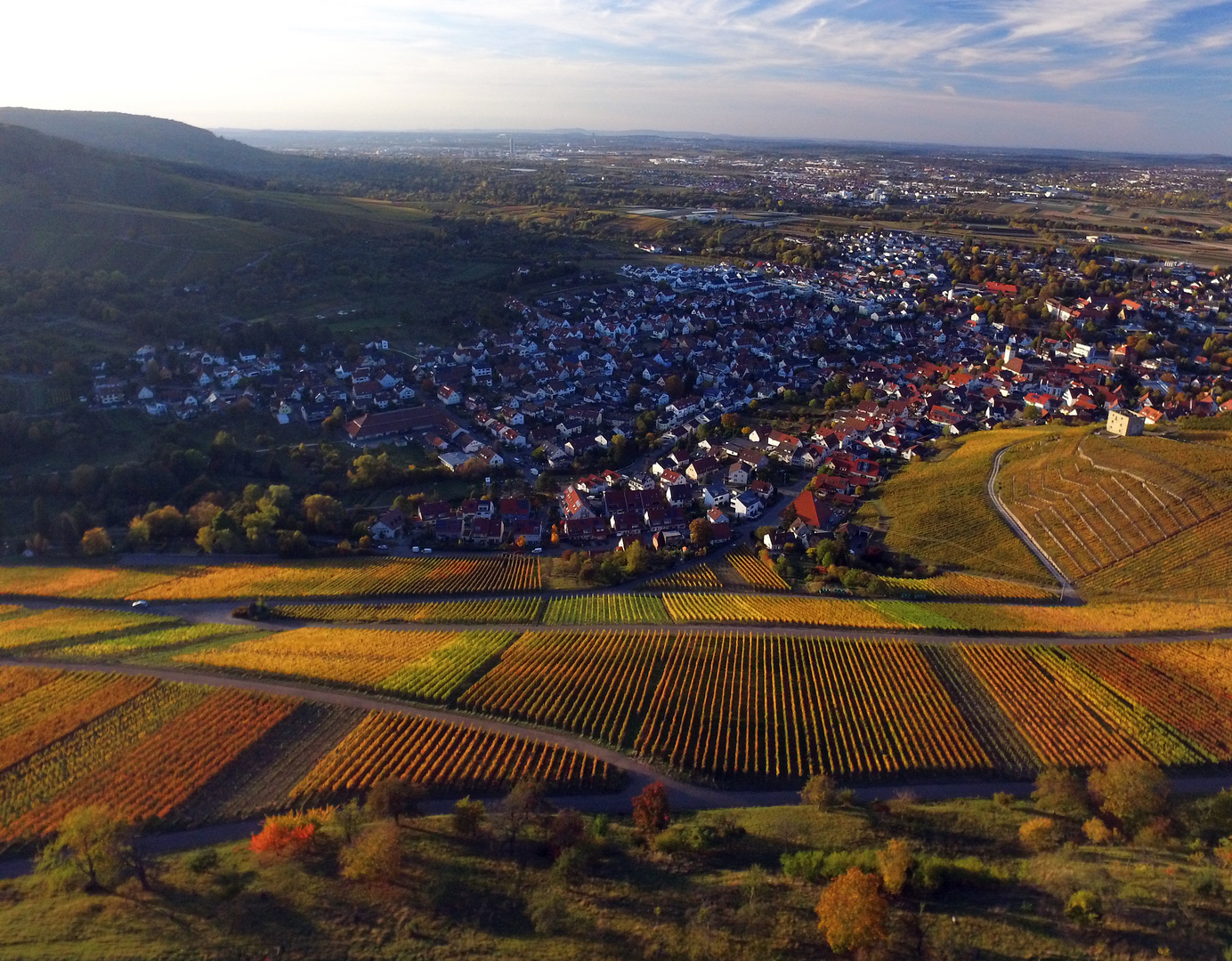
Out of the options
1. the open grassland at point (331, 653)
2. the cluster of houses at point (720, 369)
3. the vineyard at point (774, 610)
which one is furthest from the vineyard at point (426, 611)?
the cluster of houses at point (720, 369)

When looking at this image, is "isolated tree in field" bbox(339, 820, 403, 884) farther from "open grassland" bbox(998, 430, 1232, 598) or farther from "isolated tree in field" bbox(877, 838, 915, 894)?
"open grassland" bbox(998, 430, 1232, 598)

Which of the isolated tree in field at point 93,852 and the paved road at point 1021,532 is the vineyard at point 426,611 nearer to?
the isolated tree in field at point 93,852

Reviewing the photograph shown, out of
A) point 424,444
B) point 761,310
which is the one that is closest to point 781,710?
point 424,444

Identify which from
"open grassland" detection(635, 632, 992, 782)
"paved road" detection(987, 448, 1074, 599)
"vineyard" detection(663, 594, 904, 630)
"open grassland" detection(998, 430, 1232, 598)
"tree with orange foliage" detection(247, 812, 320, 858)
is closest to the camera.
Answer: "tree with orange foliage" detection(247, 812, 320, 858)

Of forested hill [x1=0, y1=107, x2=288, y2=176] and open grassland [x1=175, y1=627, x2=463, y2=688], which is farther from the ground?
forested hill [x1=0, y1=107, x2=288, y2=176]

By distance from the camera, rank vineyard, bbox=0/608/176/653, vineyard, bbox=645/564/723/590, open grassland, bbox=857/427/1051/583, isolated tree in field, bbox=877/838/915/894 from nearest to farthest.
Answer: isolated tree in field, bbox=877/838/915/894 < vineyard, bbox=0/608/176/653 < vineyard, bbox=645/564/723/590 < open grassland, bbox=857/427/1051/583

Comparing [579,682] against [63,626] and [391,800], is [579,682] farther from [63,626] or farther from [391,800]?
[63,626]

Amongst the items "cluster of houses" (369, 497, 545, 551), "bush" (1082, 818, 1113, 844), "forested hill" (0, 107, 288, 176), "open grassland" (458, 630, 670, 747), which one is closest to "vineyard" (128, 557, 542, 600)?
"cluster of houses" (369, 497, 545, 551)
